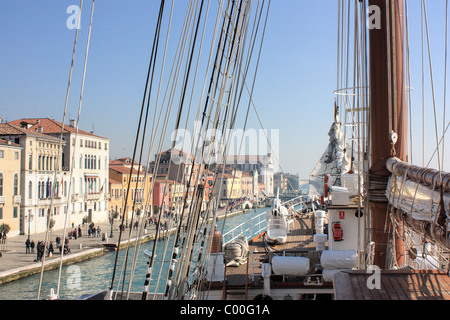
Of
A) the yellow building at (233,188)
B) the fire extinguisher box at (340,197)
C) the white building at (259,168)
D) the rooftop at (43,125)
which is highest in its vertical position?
the white building at (259,168)

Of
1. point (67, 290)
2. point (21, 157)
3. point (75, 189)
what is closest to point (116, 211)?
point (75, 189)

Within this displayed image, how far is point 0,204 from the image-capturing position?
91.2 feet

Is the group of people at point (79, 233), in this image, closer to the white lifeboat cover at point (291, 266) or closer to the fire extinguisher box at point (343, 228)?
the fire extinguisher box at point (343, 228)

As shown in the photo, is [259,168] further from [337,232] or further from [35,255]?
[337,232]

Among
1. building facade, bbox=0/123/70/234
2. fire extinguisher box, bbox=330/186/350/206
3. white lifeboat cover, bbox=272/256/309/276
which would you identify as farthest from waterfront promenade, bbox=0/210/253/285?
white lifeboat cover, bbox=272/256/309/276

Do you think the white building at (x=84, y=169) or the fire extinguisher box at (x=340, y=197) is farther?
the white building at (x=84, y=169)

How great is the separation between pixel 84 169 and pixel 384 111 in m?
37.2

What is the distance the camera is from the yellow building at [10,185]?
2808 centimetres

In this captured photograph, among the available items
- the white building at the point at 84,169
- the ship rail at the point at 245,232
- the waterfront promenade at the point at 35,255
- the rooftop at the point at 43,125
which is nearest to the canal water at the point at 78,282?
the waterfront promenade at the point at 35,255

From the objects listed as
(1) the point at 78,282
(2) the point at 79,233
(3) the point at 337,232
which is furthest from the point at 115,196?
(3) the point at 337,232

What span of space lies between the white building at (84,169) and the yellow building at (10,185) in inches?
211

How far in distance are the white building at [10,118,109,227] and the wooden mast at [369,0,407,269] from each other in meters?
32.1
